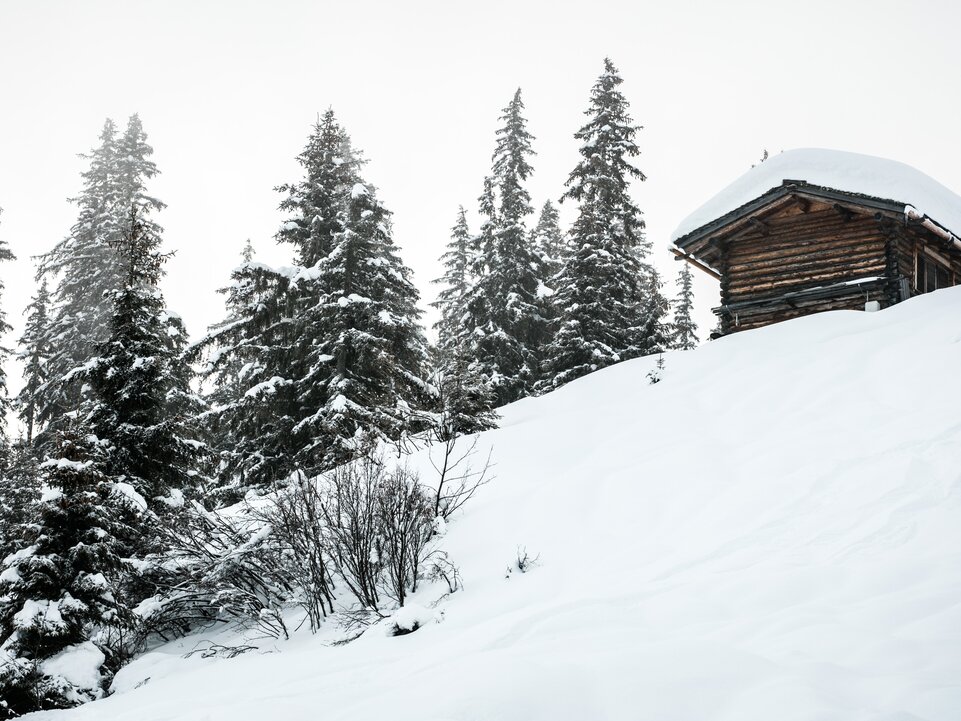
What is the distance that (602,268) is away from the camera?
2322 cm

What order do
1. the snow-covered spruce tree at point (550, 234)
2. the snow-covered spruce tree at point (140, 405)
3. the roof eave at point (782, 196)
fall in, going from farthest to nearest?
the snow-covered spruce tree at point (550, 234) < the roof eave at point (782, 196) < the snow-covered spruce tree at point (140, 405)

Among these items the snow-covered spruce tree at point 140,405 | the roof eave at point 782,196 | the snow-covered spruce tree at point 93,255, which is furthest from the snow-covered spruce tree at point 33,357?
the roof eave at point 782,196

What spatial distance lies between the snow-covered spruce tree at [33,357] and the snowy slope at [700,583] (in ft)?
84.5

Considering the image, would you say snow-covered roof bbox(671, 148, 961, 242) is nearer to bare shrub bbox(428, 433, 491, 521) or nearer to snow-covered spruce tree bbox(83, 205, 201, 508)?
bare shrub bbox(428, 433, 491, 521)

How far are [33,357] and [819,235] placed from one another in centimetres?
3000

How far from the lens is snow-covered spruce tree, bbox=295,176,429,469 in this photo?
49.5 ft

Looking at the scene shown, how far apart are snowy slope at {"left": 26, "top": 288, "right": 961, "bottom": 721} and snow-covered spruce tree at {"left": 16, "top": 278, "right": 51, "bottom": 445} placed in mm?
25748

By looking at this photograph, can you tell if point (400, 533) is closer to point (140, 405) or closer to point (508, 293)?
point (140, 405)

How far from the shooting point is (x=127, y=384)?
10.7 m

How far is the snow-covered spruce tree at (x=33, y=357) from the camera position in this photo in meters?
28.3

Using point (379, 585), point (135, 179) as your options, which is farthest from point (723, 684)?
point (135, 179)

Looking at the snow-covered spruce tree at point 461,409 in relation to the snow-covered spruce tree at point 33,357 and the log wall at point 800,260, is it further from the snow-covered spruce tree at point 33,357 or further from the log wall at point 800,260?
the snow-covered spruce tree at point 33,357

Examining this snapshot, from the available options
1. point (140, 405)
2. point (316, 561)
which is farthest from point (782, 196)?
point (140, 405)

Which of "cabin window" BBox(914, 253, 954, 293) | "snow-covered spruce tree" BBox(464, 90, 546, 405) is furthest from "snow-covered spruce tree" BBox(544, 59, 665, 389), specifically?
"cabin window" BBox(914, 253, 954, 293)
